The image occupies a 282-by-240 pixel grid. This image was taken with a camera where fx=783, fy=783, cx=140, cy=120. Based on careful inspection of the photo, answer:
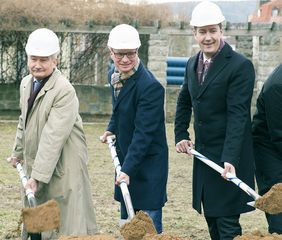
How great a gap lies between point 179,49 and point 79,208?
62.5ft

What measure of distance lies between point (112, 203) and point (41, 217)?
3217mm

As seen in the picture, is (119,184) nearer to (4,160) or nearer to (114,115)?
(114,115)

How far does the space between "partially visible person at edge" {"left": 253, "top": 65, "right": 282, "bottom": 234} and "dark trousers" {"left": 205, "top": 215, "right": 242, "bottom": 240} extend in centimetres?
23

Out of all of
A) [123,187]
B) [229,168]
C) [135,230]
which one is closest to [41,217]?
[123,187]

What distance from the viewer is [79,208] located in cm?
482

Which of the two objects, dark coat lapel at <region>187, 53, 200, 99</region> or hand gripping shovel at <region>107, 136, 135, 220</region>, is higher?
dark coat lapel at <region>187, 53, 200, 99</region>

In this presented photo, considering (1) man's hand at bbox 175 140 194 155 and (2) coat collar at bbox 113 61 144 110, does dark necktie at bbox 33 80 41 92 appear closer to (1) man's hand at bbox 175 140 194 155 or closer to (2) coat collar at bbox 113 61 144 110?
(2) coat collar at bbox 113 61 144 110

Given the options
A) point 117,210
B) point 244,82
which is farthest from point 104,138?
point 117,210

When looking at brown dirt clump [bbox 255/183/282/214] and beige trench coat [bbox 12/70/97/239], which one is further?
beige trench coat [bbox 12/70/97/239]

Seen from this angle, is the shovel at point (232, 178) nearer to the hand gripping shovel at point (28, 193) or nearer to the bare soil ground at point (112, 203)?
the hand gripping shovel at point (28, 193)

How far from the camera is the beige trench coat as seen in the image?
464 centimetres

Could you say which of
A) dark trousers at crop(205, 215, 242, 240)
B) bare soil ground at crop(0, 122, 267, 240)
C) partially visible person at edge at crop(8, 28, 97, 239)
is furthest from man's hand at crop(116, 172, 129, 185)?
bare soil ground at crop(0, 122, 267, 240)

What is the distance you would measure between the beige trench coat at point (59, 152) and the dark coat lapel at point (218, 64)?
0.81 meters

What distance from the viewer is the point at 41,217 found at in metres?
4.09
